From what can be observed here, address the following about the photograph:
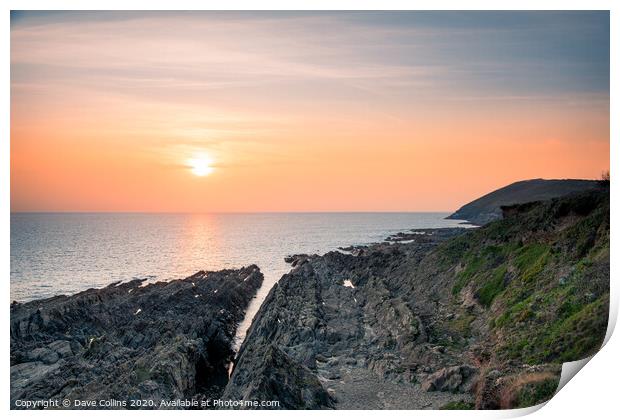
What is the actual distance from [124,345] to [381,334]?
1114cm

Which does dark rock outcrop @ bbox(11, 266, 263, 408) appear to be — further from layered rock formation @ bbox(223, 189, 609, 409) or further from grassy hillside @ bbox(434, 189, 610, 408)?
grassy hillside @ bbox(434, 189, 610, 408)

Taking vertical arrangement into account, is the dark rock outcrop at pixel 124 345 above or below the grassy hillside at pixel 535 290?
below

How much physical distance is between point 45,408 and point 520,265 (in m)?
19.0

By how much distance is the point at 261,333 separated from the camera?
2166cm

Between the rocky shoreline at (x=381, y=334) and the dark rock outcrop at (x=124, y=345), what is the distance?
0.23 feet

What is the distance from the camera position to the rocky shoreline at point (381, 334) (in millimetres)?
13773

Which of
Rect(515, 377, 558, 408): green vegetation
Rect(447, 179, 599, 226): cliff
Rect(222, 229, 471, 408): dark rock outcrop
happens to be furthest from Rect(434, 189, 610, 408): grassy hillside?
Rect(222, 229, 471, 408): dark rock outcrop

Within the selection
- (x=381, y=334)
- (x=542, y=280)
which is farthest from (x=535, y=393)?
(x=381, y=334)

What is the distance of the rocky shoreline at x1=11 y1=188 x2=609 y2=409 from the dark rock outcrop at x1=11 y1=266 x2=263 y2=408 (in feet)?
0.23

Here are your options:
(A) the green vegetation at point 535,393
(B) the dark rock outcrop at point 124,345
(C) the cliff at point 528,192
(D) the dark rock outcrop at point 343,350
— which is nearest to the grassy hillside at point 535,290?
(A) the green vegetation at point 535,393

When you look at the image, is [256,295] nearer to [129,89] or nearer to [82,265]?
[82,265]

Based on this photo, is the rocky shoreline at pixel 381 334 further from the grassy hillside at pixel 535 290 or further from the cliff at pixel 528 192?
the cliff at pixel 528 192

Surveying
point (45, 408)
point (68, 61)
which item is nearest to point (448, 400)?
point (45, 408)

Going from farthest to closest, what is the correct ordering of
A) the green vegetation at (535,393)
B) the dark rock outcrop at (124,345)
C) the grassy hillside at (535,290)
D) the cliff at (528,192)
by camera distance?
the cliff at (528,192), the dark rock outcrop at (124,345), the grassy hillside at (535,290), the green vegetation at (535,393)
